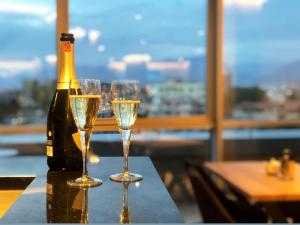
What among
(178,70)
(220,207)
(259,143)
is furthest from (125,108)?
(259,143)

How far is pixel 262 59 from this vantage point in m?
4.43

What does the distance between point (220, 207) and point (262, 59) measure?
2.20 m

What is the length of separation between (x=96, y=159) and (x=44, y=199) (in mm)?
456

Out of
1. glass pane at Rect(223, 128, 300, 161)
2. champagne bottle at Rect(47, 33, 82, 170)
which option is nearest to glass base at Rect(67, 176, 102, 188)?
champagne bottle at Rect(47, 33, 82, 170)

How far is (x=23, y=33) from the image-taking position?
4258mm

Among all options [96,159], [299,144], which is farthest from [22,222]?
[299,144]

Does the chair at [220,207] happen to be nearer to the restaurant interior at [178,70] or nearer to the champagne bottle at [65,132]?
the restaurant interior at [178,70]

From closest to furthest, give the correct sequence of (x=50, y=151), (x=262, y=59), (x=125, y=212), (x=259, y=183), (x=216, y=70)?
(x=125, y=212) < (x=50, y=151) < (x=259, y=183) < (x=216, y=70) < (x=262, y=59)

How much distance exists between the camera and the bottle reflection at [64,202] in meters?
0.67

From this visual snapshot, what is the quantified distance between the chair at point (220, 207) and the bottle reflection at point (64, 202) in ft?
5.82

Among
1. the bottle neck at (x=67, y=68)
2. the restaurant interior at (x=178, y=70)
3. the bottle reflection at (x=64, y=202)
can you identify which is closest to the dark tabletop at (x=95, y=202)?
the bottle reflection at (x=64, y=202)

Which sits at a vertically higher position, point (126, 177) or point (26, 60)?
point (26, 60)

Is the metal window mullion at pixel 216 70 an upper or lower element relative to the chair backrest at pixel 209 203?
upper

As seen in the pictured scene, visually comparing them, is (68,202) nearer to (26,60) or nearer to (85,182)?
(85,182)
